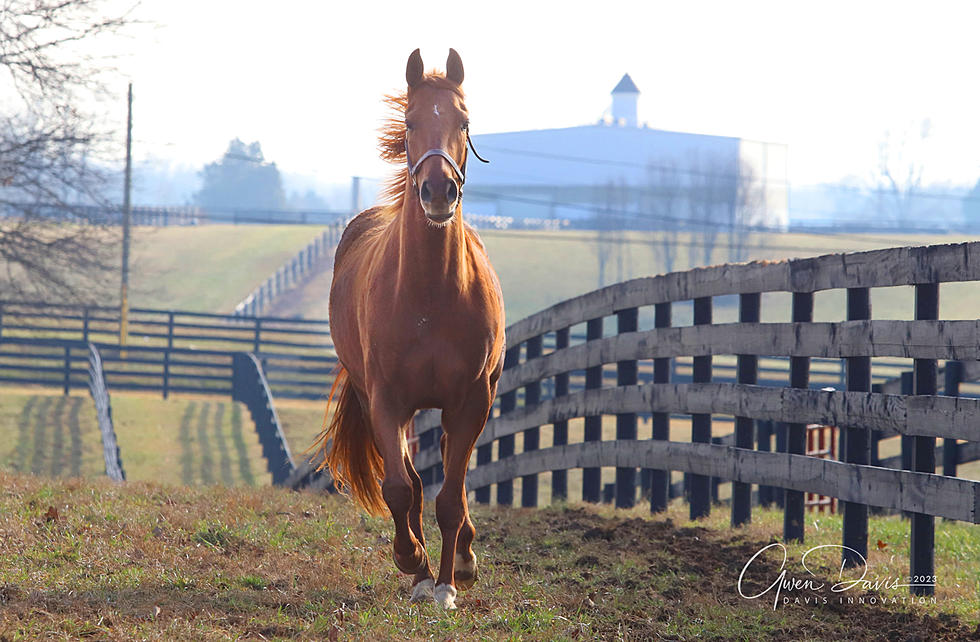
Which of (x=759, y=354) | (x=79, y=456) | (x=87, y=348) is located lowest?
(x=79, y=456)

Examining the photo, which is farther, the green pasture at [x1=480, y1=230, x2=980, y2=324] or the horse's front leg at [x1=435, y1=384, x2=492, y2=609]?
the green pasture at [x1=480, y1=230, x2=980, y2=324]

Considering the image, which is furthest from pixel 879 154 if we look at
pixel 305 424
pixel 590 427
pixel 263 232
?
pixel 590 427

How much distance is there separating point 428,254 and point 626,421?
11.7 feet

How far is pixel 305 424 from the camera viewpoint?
2352 centimetres

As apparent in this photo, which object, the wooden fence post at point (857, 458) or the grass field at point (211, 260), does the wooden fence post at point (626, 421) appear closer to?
the wooden fence post at point (857, 458)

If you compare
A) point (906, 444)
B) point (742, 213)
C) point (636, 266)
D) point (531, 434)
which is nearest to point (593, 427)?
point (531, 434)

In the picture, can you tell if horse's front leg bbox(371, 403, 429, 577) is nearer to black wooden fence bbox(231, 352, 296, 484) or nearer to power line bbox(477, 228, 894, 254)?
black wooden fence bbox(231, 352, 296, 484)

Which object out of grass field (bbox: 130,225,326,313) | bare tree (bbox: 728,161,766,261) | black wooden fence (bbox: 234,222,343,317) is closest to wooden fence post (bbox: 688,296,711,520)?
black wooden fence (bbox: 234,222,343,317)

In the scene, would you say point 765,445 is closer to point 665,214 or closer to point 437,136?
point 437,136

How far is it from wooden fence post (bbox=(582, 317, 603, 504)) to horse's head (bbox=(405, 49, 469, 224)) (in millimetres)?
3623

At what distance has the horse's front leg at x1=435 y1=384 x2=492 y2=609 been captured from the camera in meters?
5.11

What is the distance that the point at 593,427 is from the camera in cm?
867

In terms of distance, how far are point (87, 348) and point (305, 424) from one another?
21.1 ft

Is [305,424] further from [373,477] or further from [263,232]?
[263,232]
